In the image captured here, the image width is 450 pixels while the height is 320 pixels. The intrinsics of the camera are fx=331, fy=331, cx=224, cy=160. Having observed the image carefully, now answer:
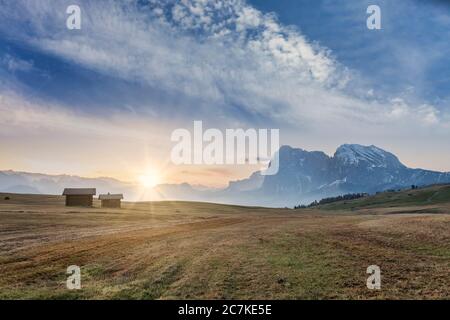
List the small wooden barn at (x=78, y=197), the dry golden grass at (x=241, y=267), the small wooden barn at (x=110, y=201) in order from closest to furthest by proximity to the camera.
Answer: the dry golden grass at (x=241, y=267) → the small wooden barn at (x=78, y=197) → the small wooden barn at (x=110, y=201)

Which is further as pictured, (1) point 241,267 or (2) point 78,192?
(2) point 78,192

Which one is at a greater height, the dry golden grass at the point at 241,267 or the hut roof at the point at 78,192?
the hut roof at the point at 78,192

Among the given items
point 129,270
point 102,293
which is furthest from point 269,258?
point 102,293

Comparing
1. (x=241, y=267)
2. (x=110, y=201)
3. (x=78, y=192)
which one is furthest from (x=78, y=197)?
(x=241, y=267)

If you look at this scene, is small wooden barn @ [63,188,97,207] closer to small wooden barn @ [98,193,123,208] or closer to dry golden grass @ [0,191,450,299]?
small wooden barn @ [98,193,123,208]

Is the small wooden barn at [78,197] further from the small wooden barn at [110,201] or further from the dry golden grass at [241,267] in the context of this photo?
the dry golden grass at [241,267]

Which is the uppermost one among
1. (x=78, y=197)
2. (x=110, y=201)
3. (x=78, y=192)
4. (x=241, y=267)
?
(x=78, y=192)

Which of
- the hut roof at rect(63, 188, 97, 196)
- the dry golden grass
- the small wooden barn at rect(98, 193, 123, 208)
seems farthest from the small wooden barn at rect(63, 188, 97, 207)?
the dry golden grass

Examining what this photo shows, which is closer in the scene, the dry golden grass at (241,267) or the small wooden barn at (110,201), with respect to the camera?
the dry golden grass at (241,267)

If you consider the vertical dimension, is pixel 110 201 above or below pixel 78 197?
below

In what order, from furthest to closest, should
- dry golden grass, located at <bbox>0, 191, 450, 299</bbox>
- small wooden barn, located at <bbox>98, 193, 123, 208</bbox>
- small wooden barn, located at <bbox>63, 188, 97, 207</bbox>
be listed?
small wooden barn, located at <bbox>98, 193, 123, 208</bbox>, small wooden barn, located at <bbox>63, 188, 97, 207</bbox>, dry golden grass, located at <bbox>0, 191, 450, 299</bbox>

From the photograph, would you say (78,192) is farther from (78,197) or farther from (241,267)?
(241,267)

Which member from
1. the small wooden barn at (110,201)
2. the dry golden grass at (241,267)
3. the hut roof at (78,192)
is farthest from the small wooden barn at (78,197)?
the dry golden grass at (241,267)
